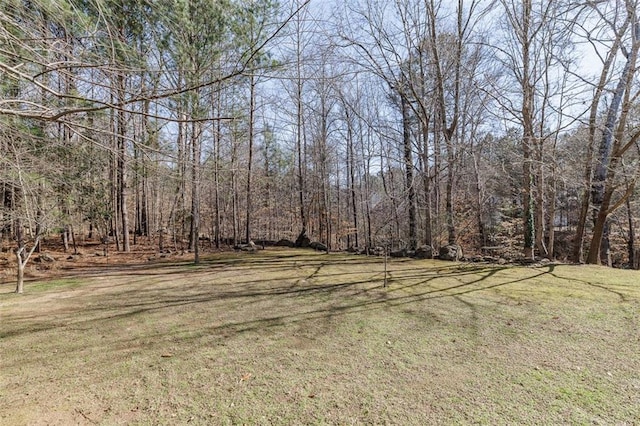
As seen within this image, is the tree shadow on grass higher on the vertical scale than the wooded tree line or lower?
lower

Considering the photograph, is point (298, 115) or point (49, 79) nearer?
point (49, 79)

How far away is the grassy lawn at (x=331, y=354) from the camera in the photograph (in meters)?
1.82

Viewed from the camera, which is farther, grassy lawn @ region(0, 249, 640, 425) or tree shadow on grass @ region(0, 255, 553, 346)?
tree shadow on grass @ region(0, 255, 553, 346)

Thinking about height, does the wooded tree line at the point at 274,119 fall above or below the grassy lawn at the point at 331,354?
above

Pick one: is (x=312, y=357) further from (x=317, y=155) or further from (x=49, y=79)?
(x=317, y=155)

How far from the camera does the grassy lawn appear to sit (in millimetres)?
1815

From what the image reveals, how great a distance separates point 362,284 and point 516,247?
38.2 feet

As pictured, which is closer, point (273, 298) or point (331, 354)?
point (331, 354)

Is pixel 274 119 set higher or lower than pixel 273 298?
higher

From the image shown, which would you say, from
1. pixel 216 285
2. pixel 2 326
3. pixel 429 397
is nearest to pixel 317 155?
pixel 216 285

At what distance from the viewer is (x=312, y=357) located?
2486mm

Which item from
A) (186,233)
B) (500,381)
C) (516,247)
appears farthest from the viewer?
(186,233)

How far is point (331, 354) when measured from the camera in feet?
8.28

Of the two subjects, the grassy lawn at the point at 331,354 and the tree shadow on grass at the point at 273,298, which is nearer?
the grassy lawn at the point at 331,354
